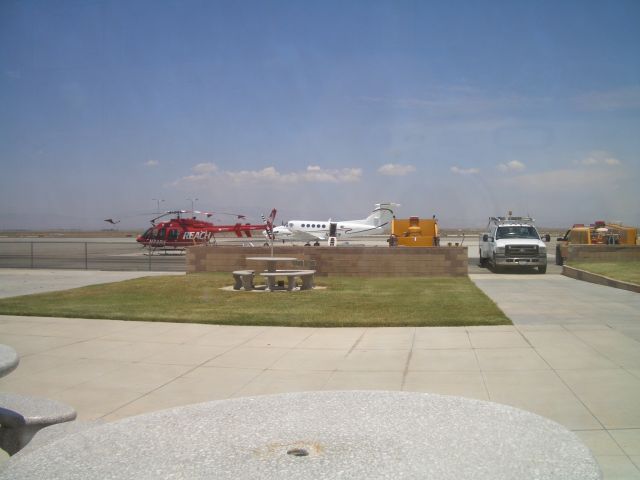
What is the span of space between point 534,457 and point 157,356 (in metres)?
6.57

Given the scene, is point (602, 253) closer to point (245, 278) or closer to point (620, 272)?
point (620, 272)

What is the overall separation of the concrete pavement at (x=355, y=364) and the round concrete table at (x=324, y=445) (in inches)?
52.2

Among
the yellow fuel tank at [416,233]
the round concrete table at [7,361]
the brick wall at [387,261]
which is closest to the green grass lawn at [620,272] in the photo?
the brick wall at [387,261]

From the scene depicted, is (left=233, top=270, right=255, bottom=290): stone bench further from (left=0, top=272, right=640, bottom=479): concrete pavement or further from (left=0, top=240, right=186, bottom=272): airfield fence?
(left=0, top=240, right=186, bottom=272): airfield fence

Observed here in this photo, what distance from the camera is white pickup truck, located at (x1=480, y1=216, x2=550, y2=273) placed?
2478 centimetres

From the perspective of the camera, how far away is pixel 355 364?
823 centimetres

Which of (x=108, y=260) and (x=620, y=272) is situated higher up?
(x=620, y=272)

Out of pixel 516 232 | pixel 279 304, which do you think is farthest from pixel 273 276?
pixel 516 232

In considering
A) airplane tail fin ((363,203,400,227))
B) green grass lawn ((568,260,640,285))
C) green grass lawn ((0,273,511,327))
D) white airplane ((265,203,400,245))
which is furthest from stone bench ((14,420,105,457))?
airplane tail fin ((363,203,400,227))

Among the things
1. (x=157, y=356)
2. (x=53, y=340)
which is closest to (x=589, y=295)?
(x=157, y=356)

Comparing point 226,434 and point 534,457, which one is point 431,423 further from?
point 226,434

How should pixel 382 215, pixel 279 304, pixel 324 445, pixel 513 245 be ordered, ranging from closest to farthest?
pixel 324 445 → pixel 279 304 → pixel 513 245 → pixel 382 215

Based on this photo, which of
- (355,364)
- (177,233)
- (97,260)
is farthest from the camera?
(177,233)

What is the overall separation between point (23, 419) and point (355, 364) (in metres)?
4.44
